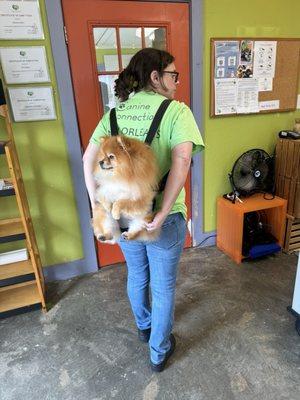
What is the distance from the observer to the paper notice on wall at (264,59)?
2193 millimetres

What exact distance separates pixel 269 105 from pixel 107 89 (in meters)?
1.37

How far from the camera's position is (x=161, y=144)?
104cm

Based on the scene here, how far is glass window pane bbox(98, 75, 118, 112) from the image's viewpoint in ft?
6.39

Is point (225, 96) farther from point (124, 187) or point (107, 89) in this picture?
point (124, 187)

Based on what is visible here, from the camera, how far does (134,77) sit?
3.47ft

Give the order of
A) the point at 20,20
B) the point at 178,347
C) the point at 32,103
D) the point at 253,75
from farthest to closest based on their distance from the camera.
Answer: the point at 253,75, the point at 32,103, the point at 20,20, the point at 178,347

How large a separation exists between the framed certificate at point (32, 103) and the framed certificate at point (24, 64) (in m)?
0.06

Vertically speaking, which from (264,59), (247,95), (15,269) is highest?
(264,59)

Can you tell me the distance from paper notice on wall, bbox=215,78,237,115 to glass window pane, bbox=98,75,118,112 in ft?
2.66

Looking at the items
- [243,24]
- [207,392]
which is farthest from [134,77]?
[243,24]

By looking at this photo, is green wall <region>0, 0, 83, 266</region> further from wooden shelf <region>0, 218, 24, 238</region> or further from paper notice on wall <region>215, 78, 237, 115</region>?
paper notice on wall <region>215, 78, 237, 115</region>

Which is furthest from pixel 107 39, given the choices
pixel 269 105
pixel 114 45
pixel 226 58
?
pixel 269 105

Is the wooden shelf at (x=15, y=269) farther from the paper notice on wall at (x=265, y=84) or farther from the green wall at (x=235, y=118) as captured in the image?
the paper notice on wall at (x=265, y=84)

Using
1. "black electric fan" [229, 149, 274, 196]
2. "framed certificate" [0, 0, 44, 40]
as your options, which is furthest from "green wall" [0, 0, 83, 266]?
"black electric fan" [229, 149, 274, 196]
